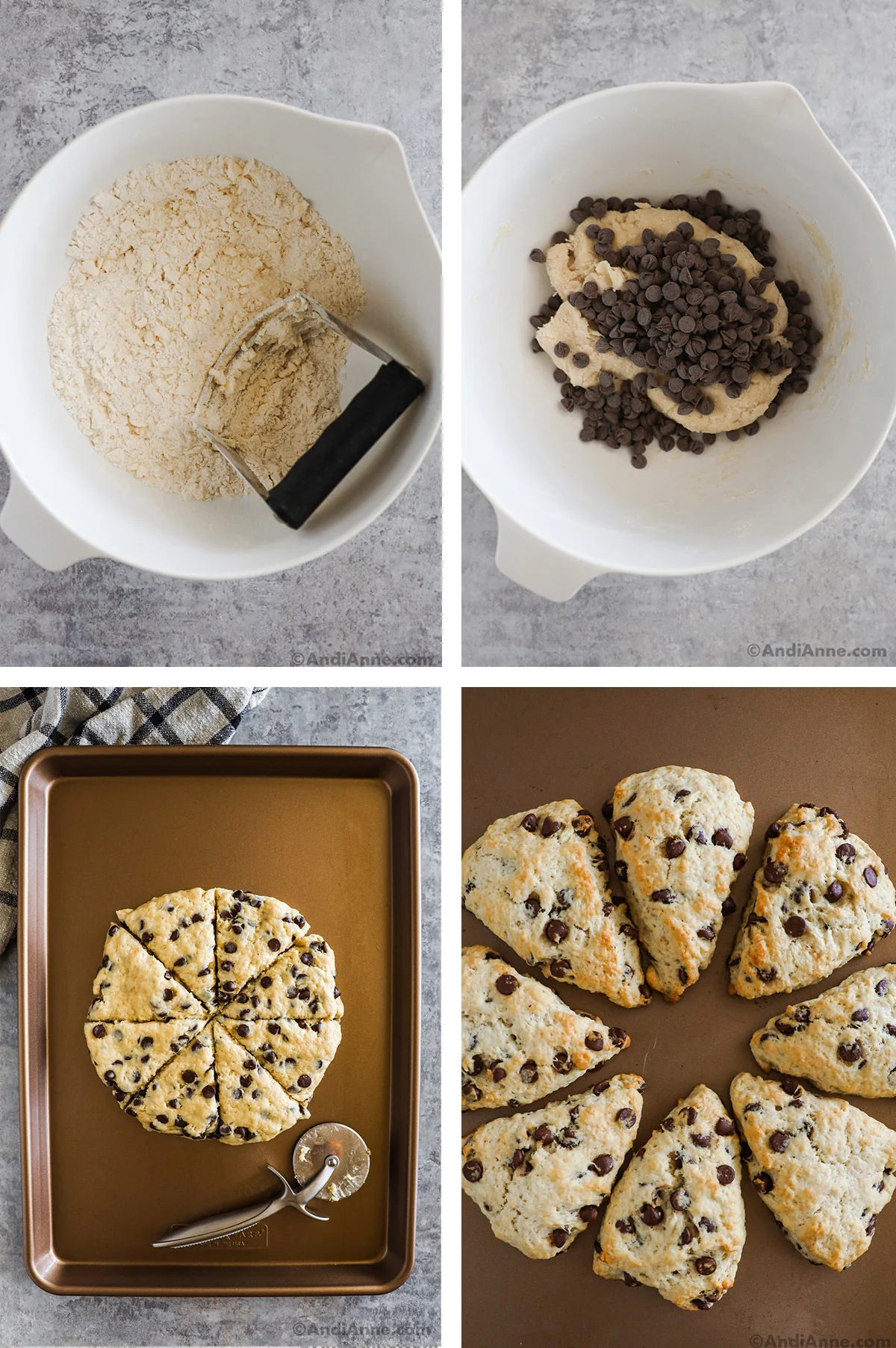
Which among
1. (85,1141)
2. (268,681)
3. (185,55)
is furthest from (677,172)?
(85,1141)

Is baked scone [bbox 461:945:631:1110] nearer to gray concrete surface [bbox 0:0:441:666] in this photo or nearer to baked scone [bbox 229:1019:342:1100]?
baked scone [bbox 229:1019:342:1100]


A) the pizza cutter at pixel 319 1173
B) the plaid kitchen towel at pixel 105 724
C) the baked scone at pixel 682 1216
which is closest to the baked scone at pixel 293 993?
the pizza cutter at pixel 319 1173

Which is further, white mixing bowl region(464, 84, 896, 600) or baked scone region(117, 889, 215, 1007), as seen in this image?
baked scone region(117, 889, 215, 1007)

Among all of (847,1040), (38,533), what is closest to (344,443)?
(38,533)

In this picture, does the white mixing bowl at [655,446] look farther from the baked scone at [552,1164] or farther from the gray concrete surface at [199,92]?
the baked scone at [552,1164]

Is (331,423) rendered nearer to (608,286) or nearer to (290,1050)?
(608,286)

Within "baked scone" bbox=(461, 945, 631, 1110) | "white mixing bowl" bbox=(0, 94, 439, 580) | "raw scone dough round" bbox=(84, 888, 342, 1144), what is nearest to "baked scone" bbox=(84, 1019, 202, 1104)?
"raw scone dough round" bbox=(84, 888, 342, 1144)
